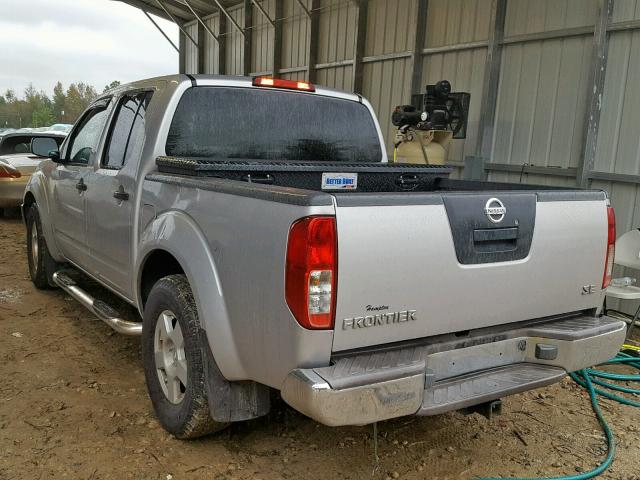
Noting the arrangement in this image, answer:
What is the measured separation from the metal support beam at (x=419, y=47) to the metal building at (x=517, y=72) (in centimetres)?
2

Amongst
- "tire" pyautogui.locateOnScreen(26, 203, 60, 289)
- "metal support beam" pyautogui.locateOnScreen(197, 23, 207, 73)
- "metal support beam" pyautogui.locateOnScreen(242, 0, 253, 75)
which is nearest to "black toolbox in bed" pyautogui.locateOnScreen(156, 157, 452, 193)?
"tire" pyautogui.locateOnScreen(26, 203, 60, 289)

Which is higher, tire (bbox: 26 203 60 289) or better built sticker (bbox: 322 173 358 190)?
better built sticker (bbox: 322 173 358 190)

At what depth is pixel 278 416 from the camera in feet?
10.7

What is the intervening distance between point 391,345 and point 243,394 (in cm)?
75

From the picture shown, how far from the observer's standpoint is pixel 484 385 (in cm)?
248

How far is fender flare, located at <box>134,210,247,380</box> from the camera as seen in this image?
246 centimetres

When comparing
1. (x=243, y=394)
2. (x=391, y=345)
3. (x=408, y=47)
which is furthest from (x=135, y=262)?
(x=408, y=47)

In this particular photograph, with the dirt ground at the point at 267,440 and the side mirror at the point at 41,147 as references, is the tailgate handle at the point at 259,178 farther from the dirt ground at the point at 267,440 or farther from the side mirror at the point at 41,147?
the side mirror at the point at 41,147

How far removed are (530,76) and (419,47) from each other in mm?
Result: 2337

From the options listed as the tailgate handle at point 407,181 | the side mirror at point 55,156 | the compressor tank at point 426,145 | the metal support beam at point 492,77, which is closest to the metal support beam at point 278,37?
the metal support beam at point 492,77

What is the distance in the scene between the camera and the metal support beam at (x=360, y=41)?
34.2 ft

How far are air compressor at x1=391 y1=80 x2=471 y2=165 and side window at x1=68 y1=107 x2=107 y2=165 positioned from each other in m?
3.92

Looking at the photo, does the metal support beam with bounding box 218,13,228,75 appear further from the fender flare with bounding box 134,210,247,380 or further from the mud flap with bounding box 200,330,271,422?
the mud flap with bounding box 200,330,271,422

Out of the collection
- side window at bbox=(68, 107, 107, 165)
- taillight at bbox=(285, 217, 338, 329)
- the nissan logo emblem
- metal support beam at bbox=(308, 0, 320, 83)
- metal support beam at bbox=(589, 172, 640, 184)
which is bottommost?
taillight at bbox=(285, 217, 338, 329)
